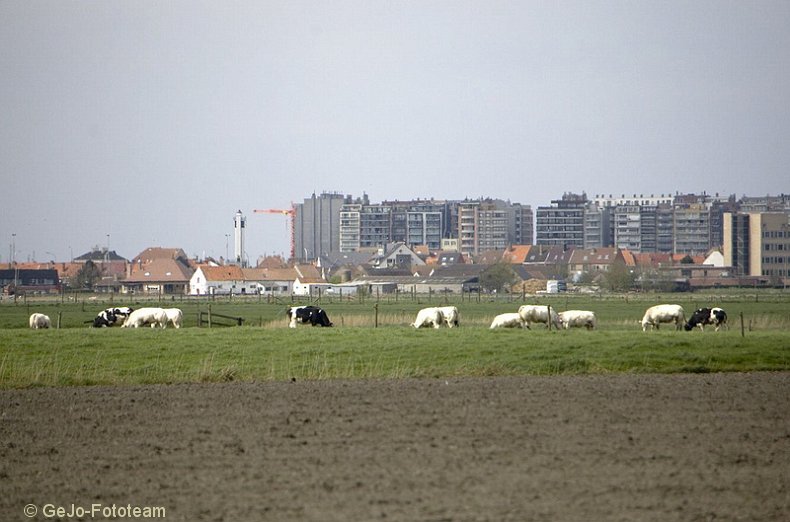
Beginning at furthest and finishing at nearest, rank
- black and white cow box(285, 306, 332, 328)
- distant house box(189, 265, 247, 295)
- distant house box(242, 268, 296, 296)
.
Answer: distant house box(242, 268, 296, 296)
distant house box(189, 265, 247, 295)
black and white cow box(285, 306, 332, 328)

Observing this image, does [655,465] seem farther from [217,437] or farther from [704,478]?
[217,437]

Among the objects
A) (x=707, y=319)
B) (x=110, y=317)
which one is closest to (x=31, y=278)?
(x=110, y=317)

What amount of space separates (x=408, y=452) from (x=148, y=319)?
119ft

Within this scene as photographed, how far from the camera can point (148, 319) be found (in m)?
54.3

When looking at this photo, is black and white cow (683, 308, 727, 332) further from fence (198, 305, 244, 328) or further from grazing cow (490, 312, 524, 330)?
fence (198, 305, 244, 328)

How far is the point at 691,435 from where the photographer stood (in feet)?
72.2

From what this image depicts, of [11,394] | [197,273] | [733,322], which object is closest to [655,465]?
[11,394]

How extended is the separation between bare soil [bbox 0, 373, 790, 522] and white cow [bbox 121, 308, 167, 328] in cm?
2384

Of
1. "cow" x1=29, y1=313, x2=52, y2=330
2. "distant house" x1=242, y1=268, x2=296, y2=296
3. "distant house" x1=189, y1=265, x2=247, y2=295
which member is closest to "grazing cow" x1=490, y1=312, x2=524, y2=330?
"cow" x1=29, y1=313, x2=52, y2=330

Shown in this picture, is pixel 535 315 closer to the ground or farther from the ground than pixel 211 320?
farther from the ground

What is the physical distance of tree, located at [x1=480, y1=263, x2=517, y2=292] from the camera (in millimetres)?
166250

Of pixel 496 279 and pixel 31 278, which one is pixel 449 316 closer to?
pixel 496 279

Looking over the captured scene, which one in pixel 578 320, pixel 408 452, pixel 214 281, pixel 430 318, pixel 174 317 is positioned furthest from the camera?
pixel 214 281

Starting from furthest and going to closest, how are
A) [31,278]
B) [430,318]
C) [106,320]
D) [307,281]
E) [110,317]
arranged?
[31,278]
[307,281]
[110,317]
[106,320]
[430,318]
